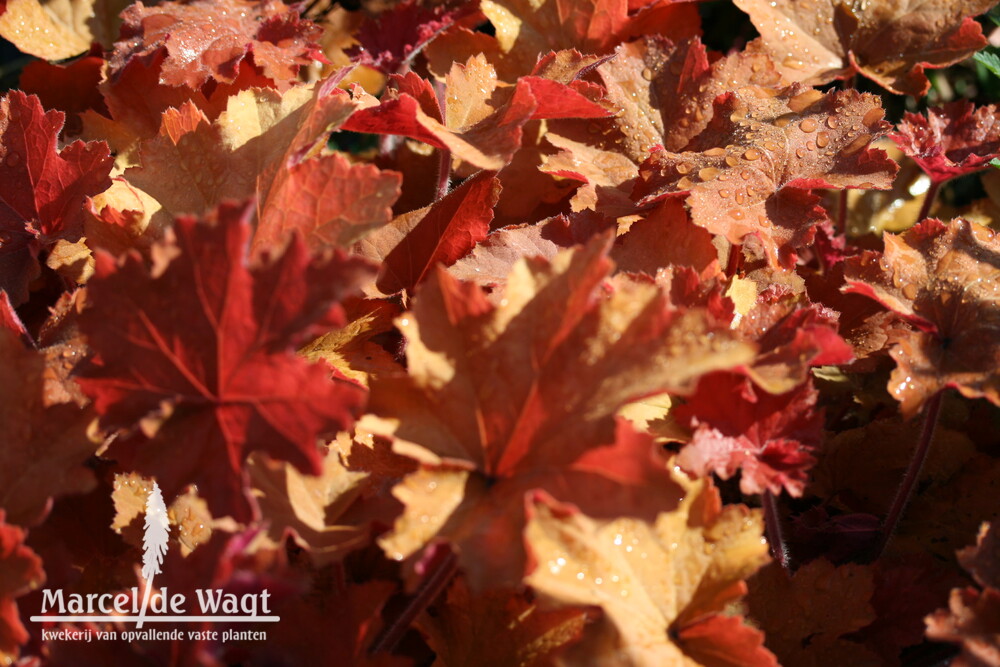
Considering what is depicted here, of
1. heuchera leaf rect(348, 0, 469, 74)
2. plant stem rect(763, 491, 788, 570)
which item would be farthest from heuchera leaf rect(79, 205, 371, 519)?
heuchera leaf rect(348, 0, 469, 74)

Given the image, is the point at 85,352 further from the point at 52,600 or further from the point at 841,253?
the point at 841,253

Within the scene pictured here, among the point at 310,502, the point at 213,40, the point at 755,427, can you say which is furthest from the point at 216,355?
the point at 213,40

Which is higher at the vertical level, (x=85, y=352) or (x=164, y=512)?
(x=85, y=352)

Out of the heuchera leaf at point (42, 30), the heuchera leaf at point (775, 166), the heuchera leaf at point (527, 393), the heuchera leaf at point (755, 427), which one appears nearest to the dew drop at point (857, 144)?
the heuchera leaf at point (775, 166)

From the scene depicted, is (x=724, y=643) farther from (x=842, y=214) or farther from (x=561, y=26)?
(x=561, y=26)

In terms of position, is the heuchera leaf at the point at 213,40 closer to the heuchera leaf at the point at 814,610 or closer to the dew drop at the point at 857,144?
the dew drop at the point at 857,144

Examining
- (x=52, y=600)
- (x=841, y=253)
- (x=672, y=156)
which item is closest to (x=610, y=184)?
(x=672, y=156)
